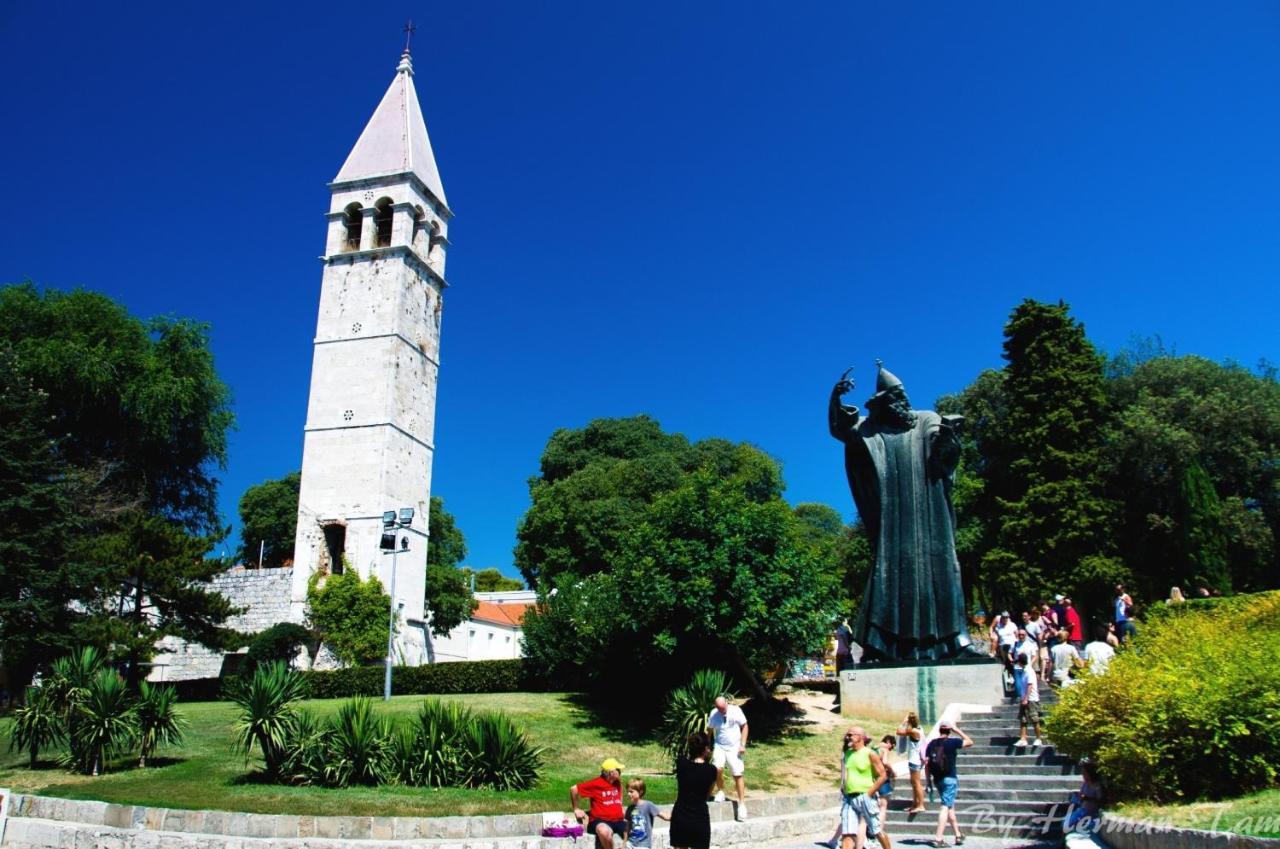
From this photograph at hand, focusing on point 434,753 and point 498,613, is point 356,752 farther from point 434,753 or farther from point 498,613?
point 498,613

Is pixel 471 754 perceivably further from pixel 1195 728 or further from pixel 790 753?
pixel 1195 728

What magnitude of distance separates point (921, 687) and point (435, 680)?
1260cm

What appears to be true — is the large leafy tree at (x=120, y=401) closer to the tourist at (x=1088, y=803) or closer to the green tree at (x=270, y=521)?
the green tree at (x=270, y=521)

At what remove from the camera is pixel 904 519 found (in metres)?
15.9

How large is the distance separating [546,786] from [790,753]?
15.5 ft

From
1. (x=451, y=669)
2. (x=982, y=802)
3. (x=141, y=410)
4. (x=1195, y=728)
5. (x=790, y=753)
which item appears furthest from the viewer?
(x=141, y=410)

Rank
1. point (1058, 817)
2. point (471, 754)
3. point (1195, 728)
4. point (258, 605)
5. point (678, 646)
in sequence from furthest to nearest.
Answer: point (258, 605) < point (678, 646) < point (471, 754) < point (1058, 817) < point (1195, 728)

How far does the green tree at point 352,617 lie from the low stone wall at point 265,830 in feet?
71.6

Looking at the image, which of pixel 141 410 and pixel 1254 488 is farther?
pixel 141 410

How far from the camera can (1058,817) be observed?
980cm

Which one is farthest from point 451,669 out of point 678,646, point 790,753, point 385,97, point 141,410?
point 385,97

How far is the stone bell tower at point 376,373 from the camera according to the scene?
115ft

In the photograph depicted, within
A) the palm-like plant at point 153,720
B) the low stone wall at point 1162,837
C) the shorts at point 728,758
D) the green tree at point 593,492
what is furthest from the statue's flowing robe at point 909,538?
the green tree at point 593,492

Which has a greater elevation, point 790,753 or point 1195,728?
point 1195,728
